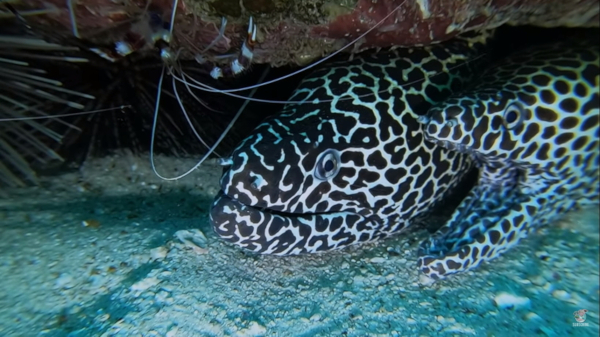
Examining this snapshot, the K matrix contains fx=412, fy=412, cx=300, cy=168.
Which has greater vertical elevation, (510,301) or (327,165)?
(327,165)

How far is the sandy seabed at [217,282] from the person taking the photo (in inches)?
84.4

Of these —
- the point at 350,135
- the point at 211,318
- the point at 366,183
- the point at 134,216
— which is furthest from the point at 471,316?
the point at 134,216

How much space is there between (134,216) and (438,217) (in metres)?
2.45

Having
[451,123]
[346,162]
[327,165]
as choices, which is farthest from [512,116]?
[327,165]

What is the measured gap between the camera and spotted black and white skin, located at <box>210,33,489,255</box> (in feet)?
8.21

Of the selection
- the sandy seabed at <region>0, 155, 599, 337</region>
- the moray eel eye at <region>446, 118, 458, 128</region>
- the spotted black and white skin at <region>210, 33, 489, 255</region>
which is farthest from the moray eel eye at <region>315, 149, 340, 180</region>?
the moray eel eye at <region>446, 118, 458, 128</region>

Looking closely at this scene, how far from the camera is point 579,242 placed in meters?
3.37

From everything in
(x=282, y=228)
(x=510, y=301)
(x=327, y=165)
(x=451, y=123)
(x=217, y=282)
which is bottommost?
(x=510, y=301)

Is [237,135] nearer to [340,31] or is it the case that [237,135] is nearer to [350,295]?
[340,31]

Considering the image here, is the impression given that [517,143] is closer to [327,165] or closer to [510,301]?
[510,301]

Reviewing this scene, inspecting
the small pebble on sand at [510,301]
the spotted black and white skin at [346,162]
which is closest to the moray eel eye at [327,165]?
the spotted black and white skin at [346,162]

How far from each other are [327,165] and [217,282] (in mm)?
992

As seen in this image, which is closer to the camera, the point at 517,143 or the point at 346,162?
the point at 346,162

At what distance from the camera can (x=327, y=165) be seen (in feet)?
8.80
